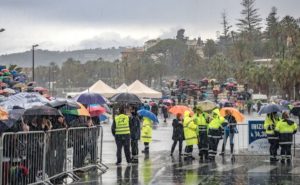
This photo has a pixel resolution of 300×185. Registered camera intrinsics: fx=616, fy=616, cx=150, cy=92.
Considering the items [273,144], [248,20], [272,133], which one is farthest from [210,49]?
[272,133]

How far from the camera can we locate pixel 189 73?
15712cm

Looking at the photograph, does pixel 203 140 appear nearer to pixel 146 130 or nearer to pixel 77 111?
pixel 146 130

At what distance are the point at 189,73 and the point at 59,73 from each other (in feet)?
174

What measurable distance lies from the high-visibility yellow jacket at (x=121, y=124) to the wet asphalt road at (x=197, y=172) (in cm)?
106

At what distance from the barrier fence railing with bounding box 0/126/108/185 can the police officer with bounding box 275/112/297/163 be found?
546 centimetres

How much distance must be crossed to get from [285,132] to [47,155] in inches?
318

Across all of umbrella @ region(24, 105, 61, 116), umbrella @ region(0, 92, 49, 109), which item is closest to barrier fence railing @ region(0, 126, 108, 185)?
umbrella @ region(24, 105, 61, 116)

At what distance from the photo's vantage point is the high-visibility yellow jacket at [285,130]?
18.8 m

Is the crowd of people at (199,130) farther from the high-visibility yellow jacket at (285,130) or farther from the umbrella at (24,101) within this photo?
the umbrella at (24,101)

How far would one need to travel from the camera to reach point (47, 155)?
1385 cm

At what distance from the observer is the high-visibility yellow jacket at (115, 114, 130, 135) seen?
18.0 metres

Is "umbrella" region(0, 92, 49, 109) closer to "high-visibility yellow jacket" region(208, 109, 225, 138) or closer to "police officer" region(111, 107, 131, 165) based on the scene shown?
"police officer" region(111, 107, 131, 165)

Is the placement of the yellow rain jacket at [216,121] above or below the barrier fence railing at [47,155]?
above

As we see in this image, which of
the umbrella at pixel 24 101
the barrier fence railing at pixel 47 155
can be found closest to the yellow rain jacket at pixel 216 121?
the barrier fence railing at pixel 47 155
